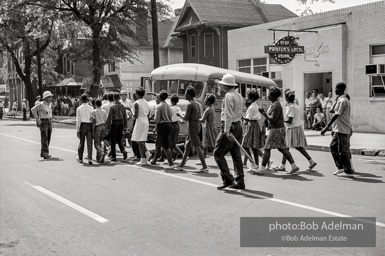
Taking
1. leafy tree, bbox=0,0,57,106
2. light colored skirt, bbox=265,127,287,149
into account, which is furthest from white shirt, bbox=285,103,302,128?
leafy tree, bbox=0,0,57,106

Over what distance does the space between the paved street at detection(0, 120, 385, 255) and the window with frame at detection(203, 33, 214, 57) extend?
27.6m

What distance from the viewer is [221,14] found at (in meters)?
39.8

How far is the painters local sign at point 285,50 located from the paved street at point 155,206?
1098cm

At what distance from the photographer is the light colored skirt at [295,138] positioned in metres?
11.3

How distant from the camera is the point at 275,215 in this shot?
23.5 ft

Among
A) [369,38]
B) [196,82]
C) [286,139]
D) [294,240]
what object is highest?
[369,38]

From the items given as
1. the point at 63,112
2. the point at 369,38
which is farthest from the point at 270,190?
the point at 63,112

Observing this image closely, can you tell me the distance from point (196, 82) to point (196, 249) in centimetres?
1082

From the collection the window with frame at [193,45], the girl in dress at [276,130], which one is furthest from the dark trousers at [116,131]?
the window with frame at [193,45]

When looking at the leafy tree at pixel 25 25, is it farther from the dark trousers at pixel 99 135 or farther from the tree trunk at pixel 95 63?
the dark trousers at pixel 99 135

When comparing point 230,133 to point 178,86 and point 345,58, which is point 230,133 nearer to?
point 178,86

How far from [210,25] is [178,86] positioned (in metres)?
22.7

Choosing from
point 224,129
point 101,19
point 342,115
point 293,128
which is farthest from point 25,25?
point 224,129

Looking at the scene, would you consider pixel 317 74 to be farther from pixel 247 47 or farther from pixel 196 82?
pixel 196 82
